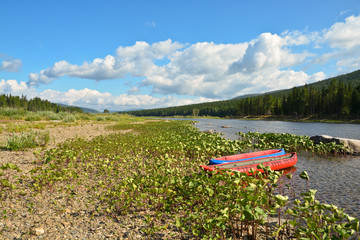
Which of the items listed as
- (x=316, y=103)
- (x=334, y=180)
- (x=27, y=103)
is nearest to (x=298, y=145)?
(x=334, y=180)

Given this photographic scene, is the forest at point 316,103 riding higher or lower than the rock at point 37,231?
higher

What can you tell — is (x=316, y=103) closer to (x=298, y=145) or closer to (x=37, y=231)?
(x=298, y=145)

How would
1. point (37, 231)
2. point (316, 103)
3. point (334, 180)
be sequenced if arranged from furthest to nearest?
1. point (316, 103)
2. point (334, 180)
3. point (37, 231)

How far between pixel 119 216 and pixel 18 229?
2461 mm

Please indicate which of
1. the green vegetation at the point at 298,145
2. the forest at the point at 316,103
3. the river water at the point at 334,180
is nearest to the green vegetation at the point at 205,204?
the river water at the point at 334,180

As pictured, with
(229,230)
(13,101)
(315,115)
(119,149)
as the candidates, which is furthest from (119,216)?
(13,101)

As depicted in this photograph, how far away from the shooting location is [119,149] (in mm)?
14742

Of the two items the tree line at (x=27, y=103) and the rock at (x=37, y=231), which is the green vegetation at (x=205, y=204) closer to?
the rock at (x=37, y=231)

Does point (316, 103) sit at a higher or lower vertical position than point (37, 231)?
higher

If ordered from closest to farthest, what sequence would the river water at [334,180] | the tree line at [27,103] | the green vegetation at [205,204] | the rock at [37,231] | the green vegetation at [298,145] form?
the green vegetation at [205,204] → the rock at [37,231] → the river water at [334,180] → the green vegetation at [298,145] → the tree line at [27,103]

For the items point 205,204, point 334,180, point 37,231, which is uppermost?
point 205,204

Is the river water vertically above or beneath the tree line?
beneath

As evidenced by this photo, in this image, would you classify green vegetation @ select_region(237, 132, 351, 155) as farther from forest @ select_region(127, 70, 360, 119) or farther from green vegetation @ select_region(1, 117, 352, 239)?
forest @ select_region(127, 70, 360, 119)

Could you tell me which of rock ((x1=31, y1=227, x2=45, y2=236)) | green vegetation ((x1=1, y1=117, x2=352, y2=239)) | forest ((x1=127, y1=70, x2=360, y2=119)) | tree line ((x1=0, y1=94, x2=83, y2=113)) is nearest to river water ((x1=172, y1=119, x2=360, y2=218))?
green vegetation ((x1=1, y1=117, x2=352, y2=239))
